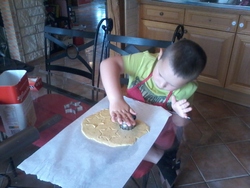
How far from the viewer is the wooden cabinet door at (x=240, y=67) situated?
1.77m

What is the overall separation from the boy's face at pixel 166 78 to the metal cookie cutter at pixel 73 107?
32cm

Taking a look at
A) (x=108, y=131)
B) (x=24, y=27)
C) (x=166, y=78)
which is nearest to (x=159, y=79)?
(x=166, y=78)

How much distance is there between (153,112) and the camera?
790 mm

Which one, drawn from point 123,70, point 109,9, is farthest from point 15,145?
point 109,9

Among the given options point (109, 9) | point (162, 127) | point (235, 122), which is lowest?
point (235, 122)

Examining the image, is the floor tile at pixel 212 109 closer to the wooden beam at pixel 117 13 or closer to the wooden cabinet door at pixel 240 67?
the wooden cabinet door at pixel 240 67

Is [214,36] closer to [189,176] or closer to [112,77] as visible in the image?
[189,176]

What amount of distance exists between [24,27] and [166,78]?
7.70 ft

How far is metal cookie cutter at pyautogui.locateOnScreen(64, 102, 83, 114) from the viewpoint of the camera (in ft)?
2.98

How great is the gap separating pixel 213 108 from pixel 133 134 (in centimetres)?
145

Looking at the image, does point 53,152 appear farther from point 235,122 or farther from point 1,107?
point 235,122

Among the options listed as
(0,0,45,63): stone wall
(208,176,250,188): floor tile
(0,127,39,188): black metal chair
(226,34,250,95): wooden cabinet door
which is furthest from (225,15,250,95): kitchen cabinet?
(0,0,45,63): stone wall

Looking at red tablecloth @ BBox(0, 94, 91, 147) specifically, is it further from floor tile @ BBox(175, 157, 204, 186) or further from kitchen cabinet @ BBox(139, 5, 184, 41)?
kitchen cabinet @ BBox(139, 5, 184, 41)

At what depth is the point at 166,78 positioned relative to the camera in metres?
0.75
